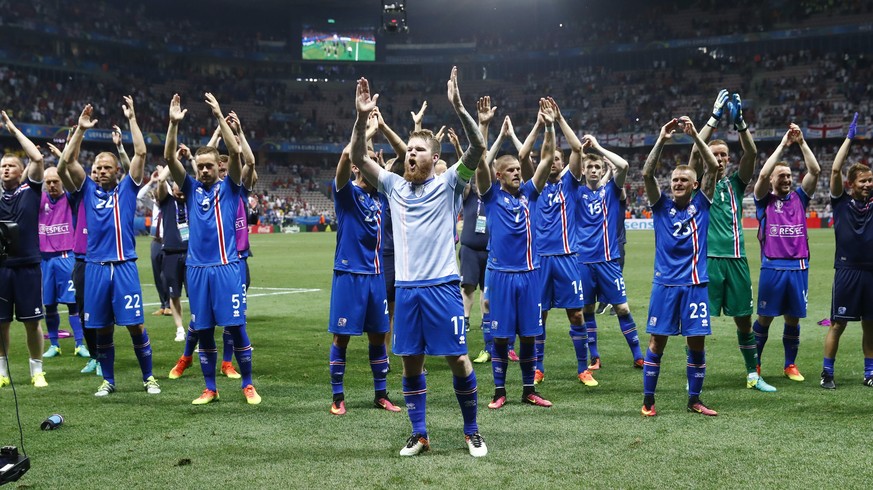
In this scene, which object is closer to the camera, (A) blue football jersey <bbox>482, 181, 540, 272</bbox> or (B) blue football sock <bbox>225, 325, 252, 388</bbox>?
(A) blue football jersey <bbox>482, 181, 540, 272</bbox>

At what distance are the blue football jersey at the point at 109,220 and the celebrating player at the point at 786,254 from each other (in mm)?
6498

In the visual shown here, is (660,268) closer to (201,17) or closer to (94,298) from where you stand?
(94,298)

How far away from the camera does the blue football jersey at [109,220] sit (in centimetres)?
820

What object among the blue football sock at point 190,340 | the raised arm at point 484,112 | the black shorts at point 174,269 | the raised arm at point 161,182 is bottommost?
the blue football sock at point 190,340

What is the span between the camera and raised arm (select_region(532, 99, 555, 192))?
7.43 metres

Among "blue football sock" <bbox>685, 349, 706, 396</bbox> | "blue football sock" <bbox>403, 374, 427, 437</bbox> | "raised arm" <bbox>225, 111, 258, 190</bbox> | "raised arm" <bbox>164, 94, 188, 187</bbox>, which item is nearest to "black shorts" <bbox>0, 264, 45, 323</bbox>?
"raised arm" <bbox>164, 94, 188, 187</bbox>

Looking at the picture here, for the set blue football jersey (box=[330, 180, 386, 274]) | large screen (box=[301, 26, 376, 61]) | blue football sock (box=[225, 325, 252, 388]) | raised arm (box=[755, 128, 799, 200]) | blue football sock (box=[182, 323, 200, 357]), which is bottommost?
blue football sock (box=[182, 323, 200, 357])

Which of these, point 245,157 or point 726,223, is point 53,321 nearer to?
point 245,157

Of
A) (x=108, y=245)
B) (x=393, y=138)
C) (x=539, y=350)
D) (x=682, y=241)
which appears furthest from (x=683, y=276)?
(x=108, y=245)

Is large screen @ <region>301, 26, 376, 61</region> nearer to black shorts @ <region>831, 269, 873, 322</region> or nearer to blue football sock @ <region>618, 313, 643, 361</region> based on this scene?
blue football sock @ <region>618, 313, 643, 361</region>

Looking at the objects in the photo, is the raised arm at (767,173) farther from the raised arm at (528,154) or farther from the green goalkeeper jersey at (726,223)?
the raised arm at (528,154)

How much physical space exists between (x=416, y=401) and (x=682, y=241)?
9.24 ft

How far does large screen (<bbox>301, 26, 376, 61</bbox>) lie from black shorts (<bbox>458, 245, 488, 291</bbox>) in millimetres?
61080

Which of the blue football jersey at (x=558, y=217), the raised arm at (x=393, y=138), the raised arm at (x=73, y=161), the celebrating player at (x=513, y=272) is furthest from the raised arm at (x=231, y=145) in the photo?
the blue football jersey at (x=558, y=217)
